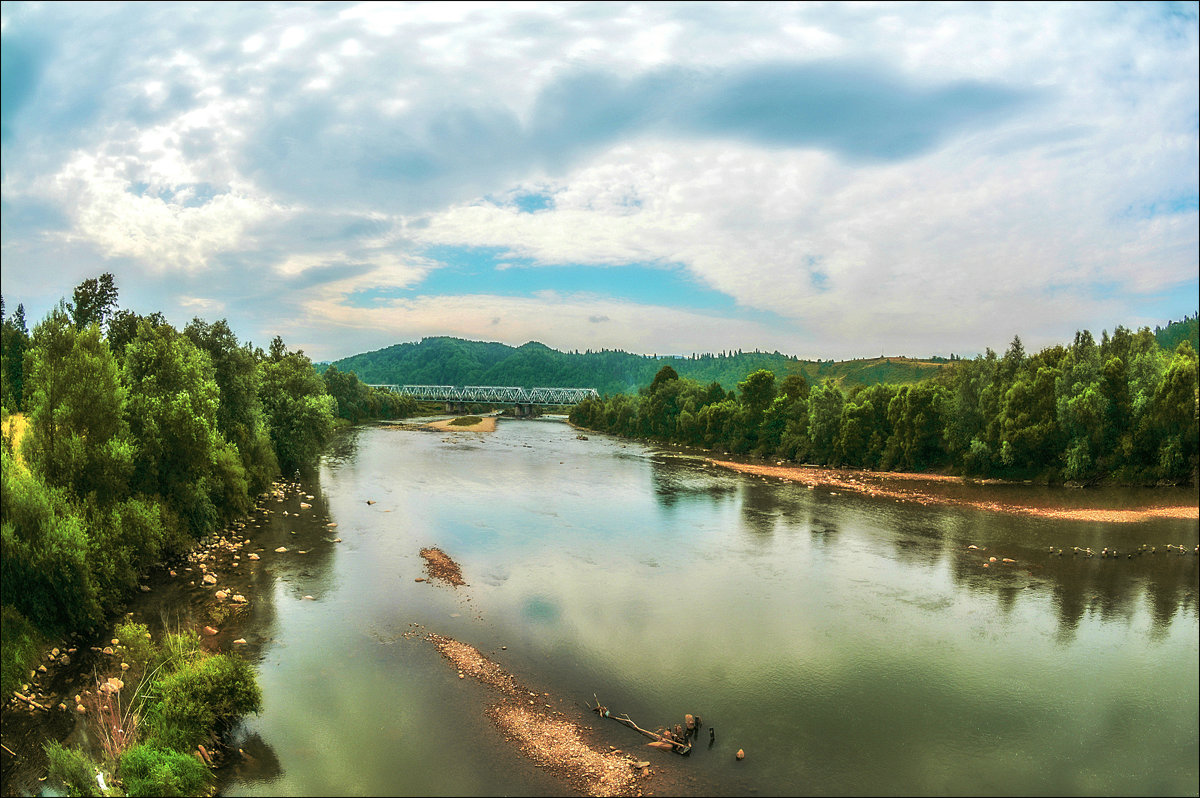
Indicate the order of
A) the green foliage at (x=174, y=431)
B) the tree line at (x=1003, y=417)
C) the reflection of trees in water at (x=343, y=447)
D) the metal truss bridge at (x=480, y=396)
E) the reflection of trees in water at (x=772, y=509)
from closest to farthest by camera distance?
the green foliage at (x=174, y=431) < the tree line at (x=1003, y=417) < the reflection of trees in water at (x=772, y=509) < the reflection of trees in water at (x=343, y=447) < the metal truss bridge at (x=480, y=396)

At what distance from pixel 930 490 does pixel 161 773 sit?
48.5 metres

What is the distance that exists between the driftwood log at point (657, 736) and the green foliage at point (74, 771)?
1008cm

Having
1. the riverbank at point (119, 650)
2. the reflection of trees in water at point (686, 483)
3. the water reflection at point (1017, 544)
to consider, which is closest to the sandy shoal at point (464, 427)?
the reflection of trees in water at point (686, 483)

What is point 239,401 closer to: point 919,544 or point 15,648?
point 15,648

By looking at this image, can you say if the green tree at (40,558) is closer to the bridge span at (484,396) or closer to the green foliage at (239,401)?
the green foliage at (239,401)

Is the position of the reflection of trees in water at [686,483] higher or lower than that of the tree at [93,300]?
lower

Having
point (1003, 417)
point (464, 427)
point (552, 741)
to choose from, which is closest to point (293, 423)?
point (552, 741)

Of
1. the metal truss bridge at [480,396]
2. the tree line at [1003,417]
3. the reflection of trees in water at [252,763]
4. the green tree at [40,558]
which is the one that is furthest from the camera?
the metal truss bridge at [480,396]

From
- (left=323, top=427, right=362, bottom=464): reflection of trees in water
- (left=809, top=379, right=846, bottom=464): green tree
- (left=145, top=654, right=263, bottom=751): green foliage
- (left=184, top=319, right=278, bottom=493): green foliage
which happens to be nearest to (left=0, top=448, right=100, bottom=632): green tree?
(left=145, top=654, right=263, bottom=751): green foliage

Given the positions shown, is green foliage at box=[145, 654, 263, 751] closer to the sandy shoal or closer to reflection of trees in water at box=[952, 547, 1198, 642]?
reflection of trees in water at box=[952, 547, 1198, 642]

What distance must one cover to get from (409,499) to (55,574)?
83.0 feet

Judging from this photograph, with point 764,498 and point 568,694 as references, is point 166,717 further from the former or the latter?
point 764,498

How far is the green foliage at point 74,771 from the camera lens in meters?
11.2

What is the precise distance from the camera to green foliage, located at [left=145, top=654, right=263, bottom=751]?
12500 millimetres
